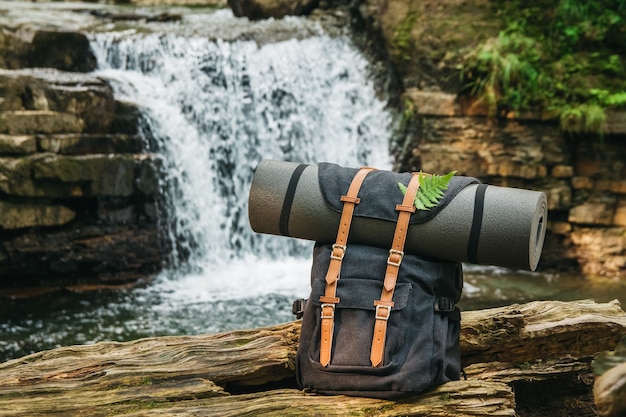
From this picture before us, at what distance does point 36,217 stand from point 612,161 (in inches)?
252

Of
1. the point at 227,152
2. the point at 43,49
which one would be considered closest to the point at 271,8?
the point at 227,152

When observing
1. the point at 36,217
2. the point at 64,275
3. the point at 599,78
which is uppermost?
the point at 599,78

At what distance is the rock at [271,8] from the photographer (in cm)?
1012

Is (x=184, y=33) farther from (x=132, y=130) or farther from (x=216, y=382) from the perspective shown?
(x=216, y=382)

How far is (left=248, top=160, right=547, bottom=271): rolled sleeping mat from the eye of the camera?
83.3 inches

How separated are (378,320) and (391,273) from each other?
0.54 ft

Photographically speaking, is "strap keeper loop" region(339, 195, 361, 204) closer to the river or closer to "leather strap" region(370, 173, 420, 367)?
"leather strap" region(370, 173, 420, 367)

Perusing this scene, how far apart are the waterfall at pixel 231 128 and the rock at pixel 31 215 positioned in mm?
1138

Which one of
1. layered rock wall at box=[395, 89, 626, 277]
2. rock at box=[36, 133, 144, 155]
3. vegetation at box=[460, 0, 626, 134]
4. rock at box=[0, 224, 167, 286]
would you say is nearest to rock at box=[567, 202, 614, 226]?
layered rock wall at box=[395, 89, 626, 277]

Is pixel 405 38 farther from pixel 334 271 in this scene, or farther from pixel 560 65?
pixel 334 271

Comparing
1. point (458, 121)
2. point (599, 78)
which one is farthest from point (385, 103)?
point (599, 78)

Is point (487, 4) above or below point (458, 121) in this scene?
above

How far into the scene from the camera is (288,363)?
243 centimetres

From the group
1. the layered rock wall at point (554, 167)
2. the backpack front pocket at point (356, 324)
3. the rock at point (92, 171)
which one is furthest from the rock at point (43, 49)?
the backpack front pocket at point (356, 324)
